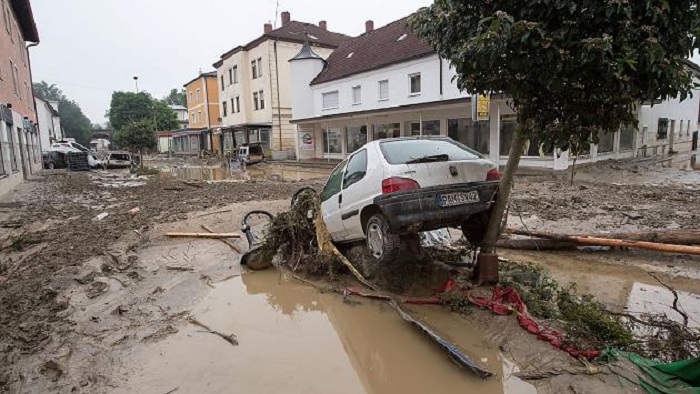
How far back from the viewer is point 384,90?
2562 cm

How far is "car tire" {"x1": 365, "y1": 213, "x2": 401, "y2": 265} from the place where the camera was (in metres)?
4.72

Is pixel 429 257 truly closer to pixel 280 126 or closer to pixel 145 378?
pixel 145 378

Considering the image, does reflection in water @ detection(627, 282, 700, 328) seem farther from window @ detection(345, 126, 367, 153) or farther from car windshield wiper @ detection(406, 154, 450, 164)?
window @ detection(345, 126, 367, 153)

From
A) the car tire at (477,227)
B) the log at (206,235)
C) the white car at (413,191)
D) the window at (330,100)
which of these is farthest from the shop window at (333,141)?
the car tire at (477,227)

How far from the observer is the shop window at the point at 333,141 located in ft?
95.9

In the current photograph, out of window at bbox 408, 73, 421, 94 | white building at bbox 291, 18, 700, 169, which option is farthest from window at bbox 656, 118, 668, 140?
window at bbox 408, 73, 421, 94

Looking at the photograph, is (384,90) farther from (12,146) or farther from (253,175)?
(12,146)

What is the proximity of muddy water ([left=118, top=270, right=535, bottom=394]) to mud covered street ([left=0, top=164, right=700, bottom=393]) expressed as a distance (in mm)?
16

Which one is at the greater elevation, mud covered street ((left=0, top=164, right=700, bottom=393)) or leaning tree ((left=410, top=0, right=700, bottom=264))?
leaning tree ((left=410, top=0, right=700, bottom=264))

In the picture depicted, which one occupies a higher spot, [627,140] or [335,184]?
[627,140]

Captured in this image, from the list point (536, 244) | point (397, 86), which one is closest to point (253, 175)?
point (397, 86)

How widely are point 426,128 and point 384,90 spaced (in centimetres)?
480

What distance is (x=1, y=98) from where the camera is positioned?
16.1 metres

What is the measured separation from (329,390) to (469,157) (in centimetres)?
306
